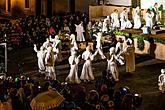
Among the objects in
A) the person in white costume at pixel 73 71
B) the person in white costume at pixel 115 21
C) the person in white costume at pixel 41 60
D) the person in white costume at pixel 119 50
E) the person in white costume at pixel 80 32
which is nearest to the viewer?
the person in white costume at pixel 73 71

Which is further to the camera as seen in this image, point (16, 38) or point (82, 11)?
point (82, 11)

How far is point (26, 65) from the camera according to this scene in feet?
80.4

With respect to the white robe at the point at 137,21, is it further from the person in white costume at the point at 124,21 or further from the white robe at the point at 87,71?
the white robe at the point at 87,71

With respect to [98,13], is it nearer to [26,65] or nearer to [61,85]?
[26,65]

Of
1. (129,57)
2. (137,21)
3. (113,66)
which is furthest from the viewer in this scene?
(137,21)

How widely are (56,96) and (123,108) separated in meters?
1.91

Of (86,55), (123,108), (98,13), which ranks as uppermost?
(98,13)

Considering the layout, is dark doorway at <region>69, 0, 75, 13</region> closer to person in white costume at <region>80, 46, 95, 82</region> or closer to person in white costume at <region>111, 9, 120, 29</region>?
person in white costume at <region>111, 9, 120, 29</region>

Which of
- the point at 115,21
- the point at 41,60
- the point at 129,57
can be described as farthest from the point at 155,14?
the point at 41,60

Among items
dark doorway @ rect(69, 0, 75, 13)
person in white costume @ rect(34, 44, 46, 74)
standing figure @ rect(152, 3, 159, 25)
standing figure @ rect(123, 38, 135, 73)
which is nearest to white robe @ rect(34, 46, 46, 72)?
person in white costume @ rect(34, 44, 46, 74)

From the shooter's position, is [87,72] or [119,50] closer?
[87,72]

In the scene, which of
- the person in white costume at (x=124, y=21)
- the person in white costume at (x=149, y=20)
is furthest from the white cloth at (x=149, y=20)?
the person in white costume at (x=124, y=21)

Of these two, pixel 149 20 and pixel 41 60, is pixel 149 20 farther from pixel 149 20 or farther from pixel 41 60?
pixel 41 60

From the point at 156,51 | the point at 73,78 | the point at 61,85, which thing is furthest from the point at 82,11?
the point at 61,85
